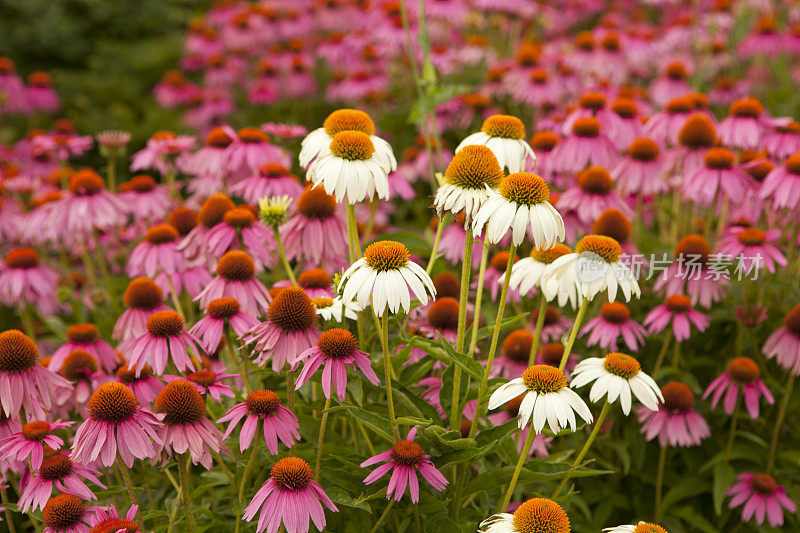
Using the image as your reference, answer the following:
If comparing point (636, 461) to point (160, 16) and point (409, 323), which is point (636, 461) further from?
point (160, 16)

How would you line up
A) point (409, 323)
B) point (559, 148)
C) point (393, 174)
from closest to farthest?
point (409, 323)
point (559, 148)
point (393, 174)

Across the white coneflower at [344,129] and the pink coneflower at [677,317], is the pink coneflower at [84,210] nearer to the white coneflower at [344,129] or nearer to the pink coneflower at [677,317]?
the white coneflower at [344,129]

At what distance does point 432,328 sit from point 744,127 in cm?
172

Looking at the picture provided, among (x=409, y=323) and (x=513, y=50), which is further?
(x=513, y=50)

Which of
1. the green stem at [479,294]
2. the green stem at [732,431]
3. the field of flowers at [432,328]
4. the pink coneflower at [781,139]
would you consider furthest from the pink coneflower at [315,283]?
the pink coneflower at [781,139]

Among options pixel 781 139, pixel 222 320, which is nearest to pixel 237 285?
pixel 222 320

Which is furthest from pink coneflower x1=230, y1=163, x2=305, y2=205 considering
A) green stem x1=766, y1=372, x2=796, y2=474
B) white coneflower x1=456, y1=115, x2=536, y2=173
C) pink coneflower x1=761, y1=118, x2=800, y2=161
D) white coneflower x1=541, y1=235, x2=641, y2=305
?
pink coneflower x1=761, y1=118, x2=800, y2=161

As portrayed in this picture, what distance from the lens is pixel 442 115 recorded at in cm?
458

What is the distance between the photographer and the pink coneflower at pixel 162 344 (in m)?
1.96

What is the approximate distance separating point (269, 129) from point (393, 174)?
0.59m

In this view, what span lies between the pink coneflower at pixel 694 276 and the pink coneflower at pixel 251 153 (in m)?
1.57

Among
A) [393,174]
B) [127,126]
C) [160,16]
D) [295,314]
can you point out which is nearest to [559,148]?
[393,174]

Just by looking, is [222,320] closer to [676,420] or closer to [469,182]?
[469,182]

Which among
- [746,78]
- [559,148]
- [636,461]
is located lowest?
[636,461]
